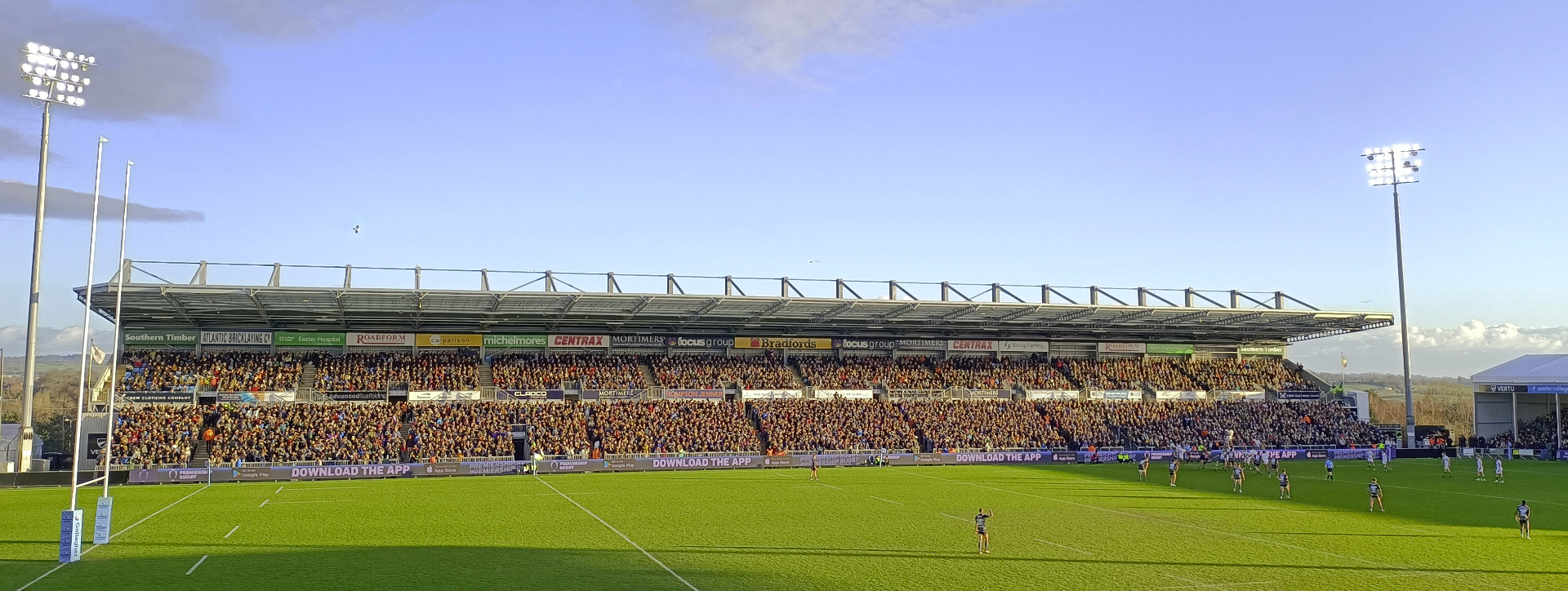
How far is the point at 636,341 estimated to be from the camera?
63.7 metres

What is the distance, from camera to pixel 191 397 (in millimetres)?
52438

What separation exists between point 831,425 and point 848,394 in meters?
5.57

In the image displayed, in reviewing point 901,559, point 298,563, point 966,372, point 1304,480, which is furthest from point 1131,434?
point 298,563

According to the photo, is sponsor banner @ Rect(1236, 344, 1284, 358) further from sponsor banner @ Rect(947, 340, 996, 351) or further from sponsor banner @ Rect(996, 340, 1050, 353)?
sponsor banner @ Rect(947, 340, 996, 351)

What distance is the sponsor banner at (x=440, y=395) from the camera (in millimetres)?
55812

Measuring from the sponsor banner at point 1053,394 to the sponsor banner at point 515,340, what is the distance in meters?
32.3

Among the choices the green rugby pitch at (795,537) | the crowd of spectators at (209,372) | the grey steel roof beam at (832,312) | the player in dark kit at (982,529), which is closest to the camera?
the green rugby pitch at (795,537)

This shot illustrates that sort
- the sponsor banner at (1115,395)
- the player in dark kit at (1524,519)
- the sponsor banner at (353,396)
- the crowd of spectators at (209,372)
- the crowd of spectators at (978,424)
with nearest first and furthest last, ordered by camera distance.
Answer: the player in dark kit at (1524,519)
the crowd of spectators at (209,372)
the sponsor banner at (353,396)
the crowd of spectators at (978,424)
the sponsor banner at (1115,395)

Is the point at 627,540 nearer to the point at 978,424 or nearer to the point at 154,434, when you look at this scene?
the point at 154,434

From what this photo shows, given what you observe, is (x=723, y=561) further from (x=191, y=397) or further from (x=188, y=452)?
(x=191, y=397)

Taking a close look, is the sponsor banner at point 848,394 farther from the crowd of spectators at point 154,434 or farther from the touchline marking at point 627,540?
the crowd of spectators at point 154,434

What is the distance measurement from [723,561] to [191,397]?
42515 mm

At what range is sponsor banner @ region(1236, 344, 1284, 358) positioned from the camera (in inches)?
3009

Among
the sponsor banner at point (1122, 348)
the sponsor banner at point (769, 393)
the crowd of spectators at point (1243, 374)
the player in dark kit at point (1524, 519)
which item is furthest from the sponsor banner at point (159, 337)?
the crowd of spectators at point (1243, 374)
